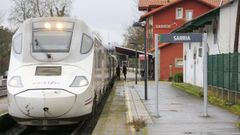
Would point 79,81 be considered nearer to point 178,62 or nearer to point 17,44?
point 17,44

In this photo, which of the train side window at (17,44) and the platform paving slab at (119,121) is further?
the train side window at (17,44)

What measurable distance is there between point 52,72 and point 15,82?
975 mm

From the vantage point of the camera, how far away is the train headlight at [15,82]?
1338 centimetres

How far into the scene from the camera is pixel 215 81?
2339 cm

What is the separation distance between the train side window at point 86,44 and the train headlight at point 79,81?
108 centimetres

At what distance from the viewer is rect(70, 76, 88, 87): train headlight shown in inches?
530

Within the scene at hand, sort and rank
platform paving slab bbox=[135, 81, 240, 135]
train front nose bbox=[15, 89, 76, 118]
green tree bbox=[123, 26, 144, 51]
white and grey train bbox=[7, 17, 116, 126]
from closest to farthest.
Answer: platform paving slab bbox=[135, 81, 240, 135], train front nose bbox=[15, 89, 76, 118], white and grey train bbox=[7, 17, 116, 126], green tree bbox=[123, 26, 144, 51]

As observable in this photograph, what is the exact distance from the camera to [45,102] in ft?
41.8

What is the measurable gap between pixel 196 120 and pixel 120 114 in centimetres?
366

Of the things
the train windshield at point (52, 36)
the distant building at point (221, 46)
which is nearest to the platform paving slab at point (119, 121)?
the train windshield at point (52, 36)

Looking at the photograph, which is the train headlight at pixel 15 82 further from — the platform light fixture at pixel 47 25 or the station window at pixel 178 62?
the station window at pixel 178 62

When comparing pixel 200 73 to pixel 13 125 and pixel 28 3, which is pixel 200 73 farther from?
pixel 28 3

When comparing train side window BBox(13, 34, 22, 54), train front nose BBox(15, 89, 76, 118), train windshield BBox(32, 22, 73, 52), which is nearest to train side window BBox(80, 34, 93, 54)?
train windshield BBox(32, 22, 73, 52)

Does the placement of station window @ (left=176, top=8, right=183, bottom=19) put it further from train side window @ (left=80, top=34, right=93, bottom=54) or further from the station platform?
train side window @ (left=80, top=34, right=93, bottom=54)
